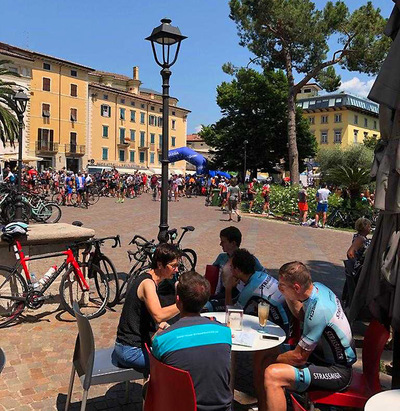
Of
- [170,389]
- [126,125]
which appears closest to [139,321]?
[170,389]

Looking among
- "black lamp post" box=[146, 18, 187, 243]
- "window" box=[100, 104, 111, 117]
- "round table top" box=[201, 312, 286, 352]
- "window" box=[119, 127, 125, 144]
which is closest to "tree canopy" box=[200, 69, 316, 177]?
"window" box=[100, 104, 111, 117]

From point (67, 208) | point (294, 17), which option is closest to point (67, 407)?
point (67, 208)

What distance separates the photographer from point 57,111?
52750mm

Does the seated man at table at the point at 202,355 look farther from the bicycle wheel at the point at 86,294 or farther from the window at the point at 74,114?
the window at the point at 74,114

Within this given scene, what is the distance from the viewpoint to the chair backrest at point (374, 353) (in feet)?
10.2

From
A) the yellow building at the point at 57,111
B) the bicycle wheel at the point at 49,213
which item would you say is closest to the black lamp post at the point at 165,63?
the bicycle wheel at the point at 49,213

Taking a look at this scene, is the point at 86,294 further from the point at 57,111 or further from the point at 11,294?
the point at 57,111

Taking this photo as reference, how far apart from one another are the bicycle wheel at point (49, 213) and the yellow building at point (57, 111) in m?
37.9

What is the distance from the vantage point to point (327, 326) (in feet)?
9.50

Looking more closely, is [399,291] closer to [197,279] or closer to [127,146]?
[197,279]

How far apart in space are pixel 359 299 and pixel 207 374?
7.43 ft

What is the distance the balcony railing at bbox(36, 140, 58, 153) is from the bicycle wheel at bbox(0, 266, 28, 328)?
48.5 meters

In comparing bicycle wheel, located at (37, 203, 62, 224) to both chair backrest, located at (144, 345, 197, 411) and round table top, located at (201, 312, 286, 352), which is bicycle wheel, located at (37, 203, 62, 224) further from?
chair backrest, located at (144, 345, 197, 411)

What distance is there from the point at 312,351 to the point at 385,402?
710mm
